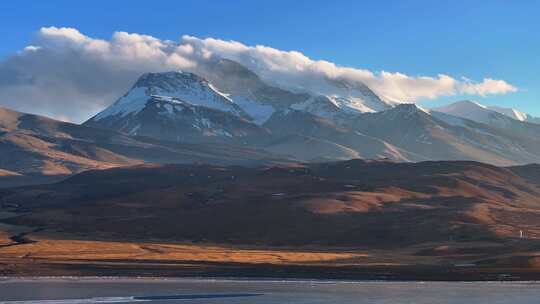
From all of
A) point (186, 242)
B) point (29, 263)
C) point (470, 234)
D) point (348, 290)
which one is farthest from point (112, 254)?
point (470, 234)

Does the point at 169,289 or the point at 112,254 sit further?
the point at 112,254

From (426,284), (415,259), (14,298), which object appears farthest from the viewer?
(415,259)

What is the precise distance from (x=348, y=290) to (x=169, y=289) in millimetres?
18379

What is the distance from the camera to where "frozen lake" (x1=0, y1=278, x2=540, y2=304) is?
7400 centimetres

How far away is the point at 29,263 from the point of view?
111125mm

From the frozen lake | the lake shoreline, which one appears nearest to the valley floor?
the lake shoreline

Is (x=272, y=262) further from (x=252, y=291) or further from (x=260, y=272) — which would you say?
(x=252, y=291)

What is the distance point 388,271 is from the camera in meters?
107

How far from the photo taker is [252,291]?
270ft

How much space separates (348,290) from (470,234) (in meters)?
97.8

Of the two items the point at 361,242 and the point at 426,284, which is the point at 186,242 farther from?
the point at 426,284

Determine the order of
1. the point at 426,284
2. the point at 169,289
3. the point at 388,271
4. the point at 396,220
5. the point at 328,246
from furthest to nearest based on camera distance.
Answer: the point at 396,220 < the point at 328,246 < the point at 388,271 < the point at 426,284 < the point at 169,289

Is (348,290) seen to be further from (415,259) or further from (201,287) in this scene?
(415,259)

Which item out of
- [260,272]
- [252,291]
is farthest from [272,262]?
[252,291]
